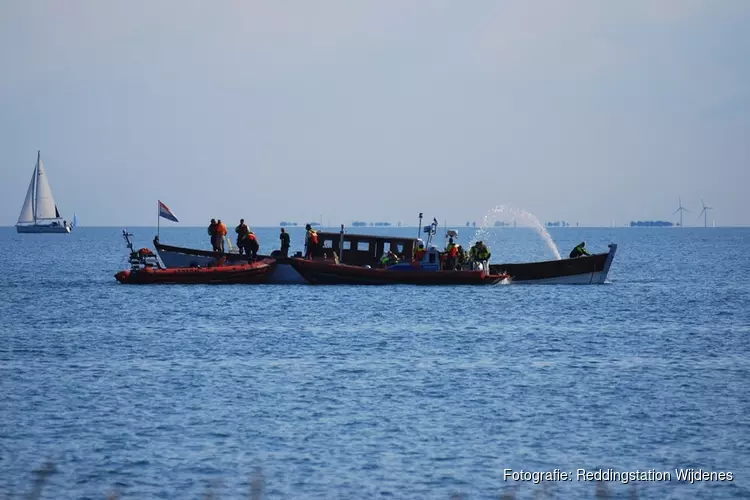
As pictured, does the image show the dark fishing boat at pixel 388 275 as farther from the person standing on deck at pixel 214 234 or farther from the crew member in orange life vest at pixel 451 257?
the person standing on deck at pixel 214 234

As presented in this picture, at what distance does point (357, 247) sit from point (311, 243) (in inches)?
85.6

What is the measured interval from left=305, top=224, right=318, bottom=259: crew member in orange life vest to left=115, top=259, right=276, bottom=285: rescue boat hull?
68.1 inches

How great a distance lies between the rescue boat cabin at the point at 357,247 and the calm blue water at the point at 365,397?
20.6 feet

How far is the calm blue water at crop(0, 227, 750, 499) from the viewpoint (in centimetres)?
2066

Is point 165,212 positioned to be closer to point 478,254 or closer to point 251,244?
point 251,244

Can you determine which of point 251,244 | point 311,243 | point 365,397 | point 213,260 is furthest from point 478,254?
point 365,397

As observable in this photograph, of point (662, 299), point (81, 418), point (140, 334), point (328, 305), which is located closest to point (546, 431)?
point (81, 418)

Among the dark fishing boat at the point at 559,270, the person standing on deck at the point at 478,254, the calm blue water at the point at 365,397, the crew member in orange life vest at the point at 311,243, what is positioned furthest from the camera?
the dark fishing boat at the point at 559,270

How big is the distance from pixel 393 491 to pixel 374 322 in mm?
25124

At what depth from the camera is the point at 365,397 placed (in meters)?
27.6

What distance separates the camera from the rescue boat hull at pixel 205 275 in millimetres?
56469

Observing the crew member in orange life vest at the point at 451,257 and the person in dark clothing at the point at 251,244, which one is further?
the person in dark clothing at the point at 251,244

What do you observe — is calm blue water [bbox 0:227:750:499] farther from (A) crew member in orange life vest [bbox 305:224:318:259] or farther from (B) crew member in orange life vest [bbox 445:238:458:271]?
(A) crew member in orange life vest [bbox 305:224:318:259]

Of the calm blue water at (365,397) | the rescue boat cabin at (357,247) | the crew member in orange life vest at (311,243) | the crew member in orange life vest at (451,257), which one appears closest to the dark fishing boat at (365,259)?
the rescue boat cabin at (357,247)
